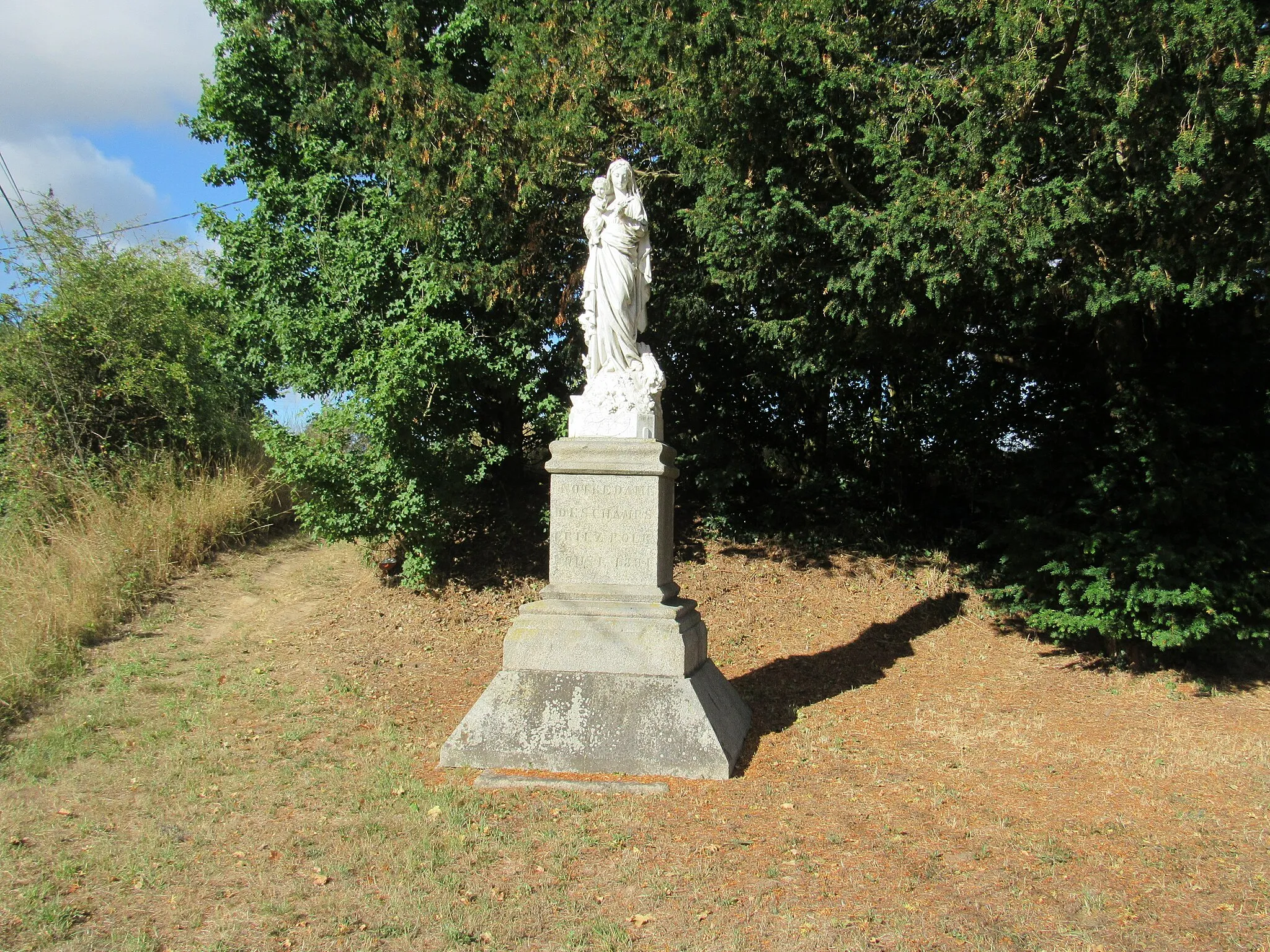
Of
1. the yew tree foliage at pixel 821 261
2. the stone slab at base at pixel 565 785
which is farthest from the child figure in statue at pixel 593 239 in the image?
the stone slab at base at pixel 565 785

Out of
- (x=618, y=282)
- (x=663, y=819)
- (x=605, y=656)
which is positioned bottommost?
(x=663, y=819)

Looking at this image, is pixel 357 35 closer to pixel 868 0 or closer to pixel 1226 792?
pixel 868 0

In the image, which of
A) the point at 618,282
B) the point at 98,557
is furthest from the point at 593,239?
the point at 98,557

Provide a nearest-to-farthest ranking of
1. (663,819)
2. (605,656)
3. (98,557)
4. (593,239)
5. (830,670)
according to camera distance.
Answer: (663,819)
(605,656)
(593,239)
(830,670)
(98,557)

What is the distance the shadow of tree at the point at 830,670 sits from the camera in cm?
757

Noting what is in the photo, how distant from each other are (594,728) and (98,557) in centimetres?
718

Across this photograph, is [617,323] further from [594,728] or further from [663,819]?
[663,819]

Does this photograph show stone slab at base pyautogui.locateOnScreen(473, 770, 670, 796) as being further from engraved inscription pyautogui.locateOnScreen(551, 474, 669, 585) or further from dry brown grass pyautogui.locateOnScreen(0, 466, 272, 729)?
dry brown grass pyautogui.locateOnScreen(0, 466, 272, 729)

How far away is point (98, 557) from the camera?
1037cm

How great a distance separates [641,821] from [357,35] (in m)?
9.60

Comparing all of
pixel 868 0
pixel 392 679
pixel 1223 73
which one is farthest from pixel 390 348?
pixel 1223 73

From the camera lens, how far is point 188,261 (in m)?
14.3

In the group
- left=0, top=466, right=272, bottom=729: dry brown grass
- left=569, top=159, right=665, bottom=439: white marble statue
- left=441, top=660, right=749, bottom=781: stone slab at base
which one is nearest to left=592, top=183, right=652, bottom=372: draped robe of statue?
left=569, top=159, right=665, bottom=439: white marble statue

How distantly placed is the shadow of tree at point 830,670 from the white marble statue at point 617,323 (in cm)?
239
